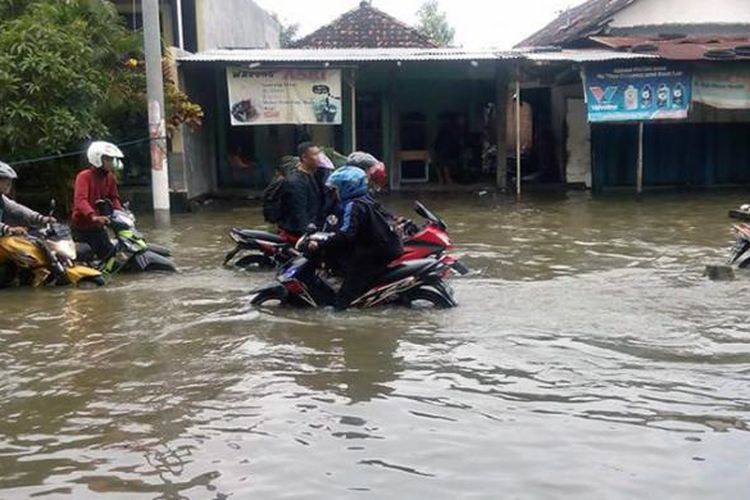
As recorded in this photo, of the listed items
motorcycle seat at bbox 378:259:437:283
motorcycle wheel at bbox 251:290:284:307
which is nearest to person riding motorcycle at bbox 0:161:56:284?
motorcycle wheel at bbox 251:290:284:307

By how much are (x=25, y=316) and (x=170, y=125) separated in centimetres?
848

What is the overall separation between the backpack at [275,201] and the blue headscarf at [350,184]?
1993 millimetres

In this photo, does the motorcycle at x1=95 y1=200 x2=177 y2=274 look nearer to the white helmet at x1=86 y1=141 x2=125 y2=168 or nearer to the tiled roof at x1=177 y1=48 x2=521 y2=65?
the white helmet at x1=86 y1=141 x2=125 y2=168

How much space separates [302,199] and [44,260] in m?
2.63

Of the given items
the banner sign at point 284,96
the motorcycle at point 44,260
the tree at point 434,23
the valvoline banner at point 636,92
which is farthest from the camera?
the tree at point 434,23

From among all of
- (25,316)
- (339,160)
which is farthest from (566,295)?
(339,160)

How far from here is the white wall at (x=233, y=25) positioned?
18781 millimetres

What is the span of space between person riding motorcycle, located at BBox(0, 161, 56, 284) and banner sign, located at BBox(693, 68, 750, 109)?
13106mm

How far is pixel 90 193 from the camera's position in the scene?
366 inches

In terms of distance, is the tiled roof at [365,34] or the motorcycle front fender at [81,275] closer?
the motorcycle front fender at [81,275]

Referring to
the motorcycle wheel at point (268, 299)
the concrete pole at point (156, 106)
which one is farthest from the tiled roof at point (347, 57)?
the motorcycle wheel at point (268, 299)

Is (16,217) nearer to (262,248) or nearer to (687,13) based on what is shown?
(262,248)

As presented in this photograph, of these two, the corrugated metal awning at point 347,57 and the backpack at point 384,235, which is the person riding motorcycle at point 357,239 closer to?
the backpack at point 384,235

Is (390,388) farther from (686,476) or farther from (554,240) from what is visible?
A: (554,240)
